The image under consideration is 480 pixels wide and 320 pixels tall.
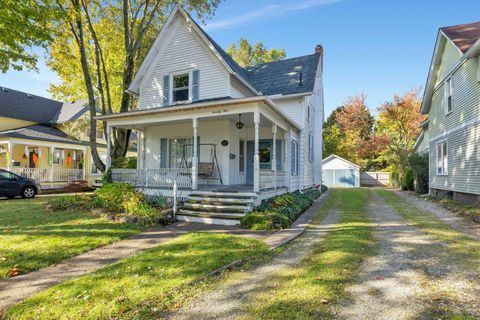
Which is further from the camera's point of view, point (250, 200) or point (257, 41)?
point (257, 41)

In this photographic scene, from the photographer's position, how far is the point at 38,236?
6734 millimetres

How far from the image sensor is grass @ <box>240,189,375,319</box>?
325 centimetres

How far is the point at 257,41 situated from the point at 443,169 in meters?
36.7

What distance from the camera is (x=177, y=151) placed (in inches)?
522

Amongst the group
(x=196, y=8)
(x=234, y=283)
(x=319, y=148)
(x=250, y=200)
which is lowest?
(x=234, y=283)

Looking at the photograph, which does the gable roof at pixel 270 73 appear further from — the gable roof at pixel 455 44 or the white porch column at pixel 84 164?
the white porch column at pixel 84 164

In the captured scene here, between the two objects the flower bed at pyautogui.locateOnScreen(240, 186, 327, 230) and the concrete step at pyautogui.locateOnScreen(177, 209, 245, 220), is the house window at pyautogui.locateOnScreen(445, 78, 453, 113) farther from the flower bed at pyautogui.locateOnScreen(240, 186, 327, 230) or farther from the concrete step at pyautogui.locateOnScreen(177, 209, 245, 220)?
the concrete step at pyautogui.locateOnScreen(177, 209, 245, 220)

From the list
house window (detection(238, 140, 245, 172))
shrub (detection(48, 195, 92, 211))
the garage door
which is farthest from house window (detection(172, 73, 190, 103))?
the garage door

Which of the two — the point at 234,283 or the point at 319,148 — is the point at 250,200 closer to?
the point at 234,283

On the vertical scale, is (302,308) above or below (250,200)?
below

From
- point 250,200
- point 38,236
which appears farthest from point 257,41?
point 38,236

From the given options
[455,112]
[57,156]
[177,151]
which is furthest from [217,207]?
[57,156]

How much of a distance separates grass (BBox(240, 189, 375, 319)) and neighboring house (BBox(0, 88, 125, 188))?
2023 cm

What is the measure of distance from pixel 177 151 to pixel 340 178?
23579 mm
